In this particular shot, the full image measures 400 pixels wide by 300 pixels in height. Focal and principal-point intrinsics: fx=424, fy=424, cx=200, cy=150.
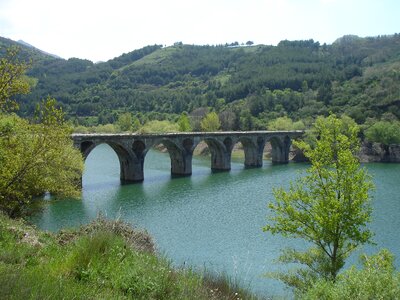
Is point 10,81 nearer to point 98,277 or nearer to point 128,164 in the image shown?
point 98,277

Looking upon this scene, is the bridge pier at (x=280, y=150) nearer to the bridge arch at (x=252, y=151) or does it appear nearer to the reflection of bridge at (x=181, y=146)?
the reflection of bridge at (x=181, y=146)

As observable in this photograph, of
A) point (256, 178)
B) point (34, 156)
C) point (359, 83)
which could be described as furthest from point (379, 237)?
point (359, 83)

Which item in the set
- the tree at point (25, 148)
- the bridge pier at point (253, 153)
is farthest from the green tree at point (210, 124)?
the tree at point (25, 148)

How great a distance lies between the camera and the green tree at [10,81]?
13.6 meters

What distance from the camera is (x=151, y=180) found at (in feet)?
169

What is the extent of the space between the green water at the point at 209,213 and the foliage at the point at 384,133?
1596 cm

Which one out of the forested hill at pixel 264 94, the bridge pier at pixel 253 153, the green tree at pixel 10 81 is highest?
the forested hill at pixel 264 94

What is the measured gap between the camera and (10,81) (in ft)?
45.9

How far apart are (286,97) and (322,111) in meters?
20.8

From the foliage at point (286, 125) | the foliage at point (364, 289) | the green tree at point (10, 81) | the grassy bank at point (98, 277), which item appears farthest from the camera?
the foliage at point (286, 125)

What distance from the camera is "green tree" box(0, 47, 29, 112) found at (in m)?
13.6

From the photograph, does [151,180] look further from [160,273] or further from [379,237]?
[160,273]

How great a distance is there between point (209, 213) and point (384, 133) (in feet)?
174

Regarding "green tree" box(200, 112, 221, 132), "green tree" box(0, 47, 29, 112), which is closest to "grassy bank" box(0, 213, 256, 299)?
"green tree" box(0, 47, 29, 112)
